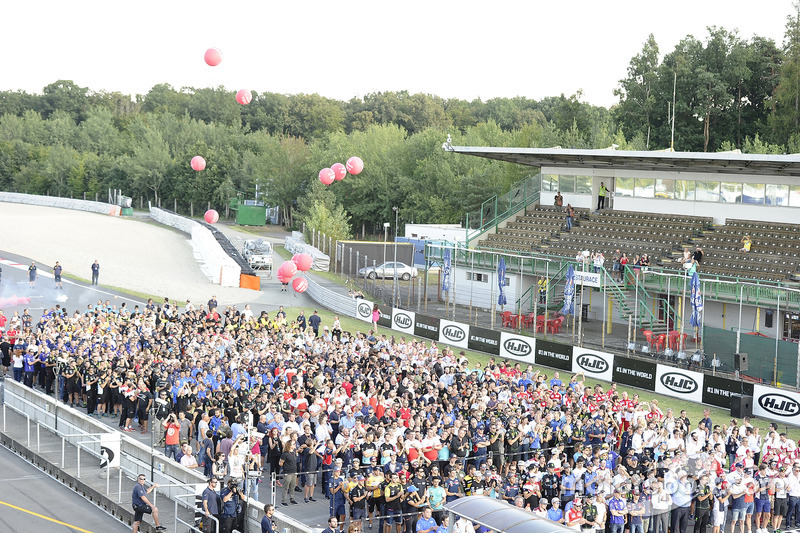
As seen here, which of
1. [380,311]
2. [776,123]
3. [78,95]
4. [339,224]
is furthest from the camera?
[78,95]

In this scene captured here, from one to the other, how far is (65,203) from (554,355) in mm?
68596

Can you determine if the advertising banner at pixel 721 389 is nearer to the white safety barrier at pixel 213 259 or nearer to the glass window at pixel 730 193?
the glass window at pixel 730 193

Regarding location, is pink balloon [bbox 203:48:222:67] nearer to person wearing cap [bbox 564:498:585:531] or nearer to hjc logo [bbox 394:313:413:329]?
hjc logo [bbox 394:313:413:329]

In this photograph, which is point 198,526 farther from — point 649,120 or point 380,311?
point 649,120

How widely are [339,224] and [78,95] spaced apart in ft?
313

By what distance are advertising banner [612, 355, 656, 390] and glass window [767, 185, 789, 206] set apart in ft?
44.7

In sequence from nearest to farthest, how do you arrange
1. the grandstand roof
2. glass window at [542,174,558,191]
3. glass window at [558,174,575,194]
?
the grandstand roof
glass window at [558,174,575,194]
glass window at [542,174,558,191]

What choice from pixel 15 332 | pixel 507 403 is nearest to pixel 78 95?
pixel 15 332

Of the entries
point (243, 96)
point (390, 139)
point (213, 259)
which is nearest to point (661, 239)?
point (243, 96)

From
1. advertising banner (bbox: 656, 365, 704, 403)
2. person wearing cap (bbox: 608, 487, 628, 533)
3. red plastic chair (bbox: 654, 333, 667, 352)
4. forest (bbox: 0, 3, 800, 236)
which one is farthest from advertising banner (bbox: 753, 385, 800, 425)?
forest (bbox: 0, 3, 800, 236)

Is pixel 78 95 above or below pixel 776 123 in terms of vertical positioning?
above

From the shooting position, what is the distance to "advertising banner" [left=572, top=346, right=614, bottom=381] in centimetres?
2853

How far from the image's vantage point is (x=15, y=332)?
2667 cm

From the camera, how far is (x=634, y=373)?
2783cm
